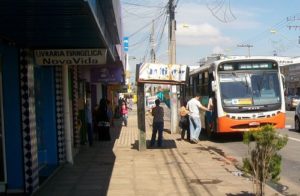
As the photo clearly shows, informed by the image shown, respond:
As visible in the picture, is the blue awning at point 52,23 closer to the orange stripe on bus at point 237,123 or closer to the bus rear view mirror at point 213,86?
the bus rear view mirror at point 213,86

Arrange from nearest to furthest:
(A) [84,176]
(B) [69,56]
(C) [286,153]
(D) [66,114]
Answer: (B) [69,56]
(A) [84,176]
(D) [66,114]
(C) [286,153]

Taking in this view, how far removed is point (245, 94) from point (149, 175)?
27.7 ft

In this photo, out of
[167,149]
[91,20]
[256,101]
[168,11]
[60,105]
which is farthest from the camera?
[168,11]

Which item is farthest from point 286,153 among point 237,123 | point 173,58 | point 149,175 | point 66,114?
point 173,58

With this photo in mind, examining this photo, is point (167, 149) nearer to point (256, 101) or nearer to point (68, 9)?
point (256, 101)

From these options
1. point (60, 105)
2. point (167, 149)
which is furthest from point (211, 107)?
point (60, 105)

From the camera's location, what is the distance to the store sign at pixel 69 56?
11133 millimetres

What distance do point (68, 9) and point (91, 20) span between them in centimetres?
84

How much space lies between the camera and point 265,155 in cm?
838

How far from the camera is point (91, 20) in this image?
23.7 ft

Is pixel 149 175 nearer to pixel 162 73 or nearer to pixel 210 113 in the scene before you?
pixel 162 73

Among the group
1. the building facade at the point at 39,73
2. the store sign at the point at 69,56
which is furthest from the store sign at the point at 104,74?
the store sign at the point at 69,56

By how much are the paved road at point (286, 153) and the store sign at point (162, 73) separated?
2.53 m

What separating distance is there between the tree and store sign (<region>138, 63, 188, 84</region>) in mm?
8792
